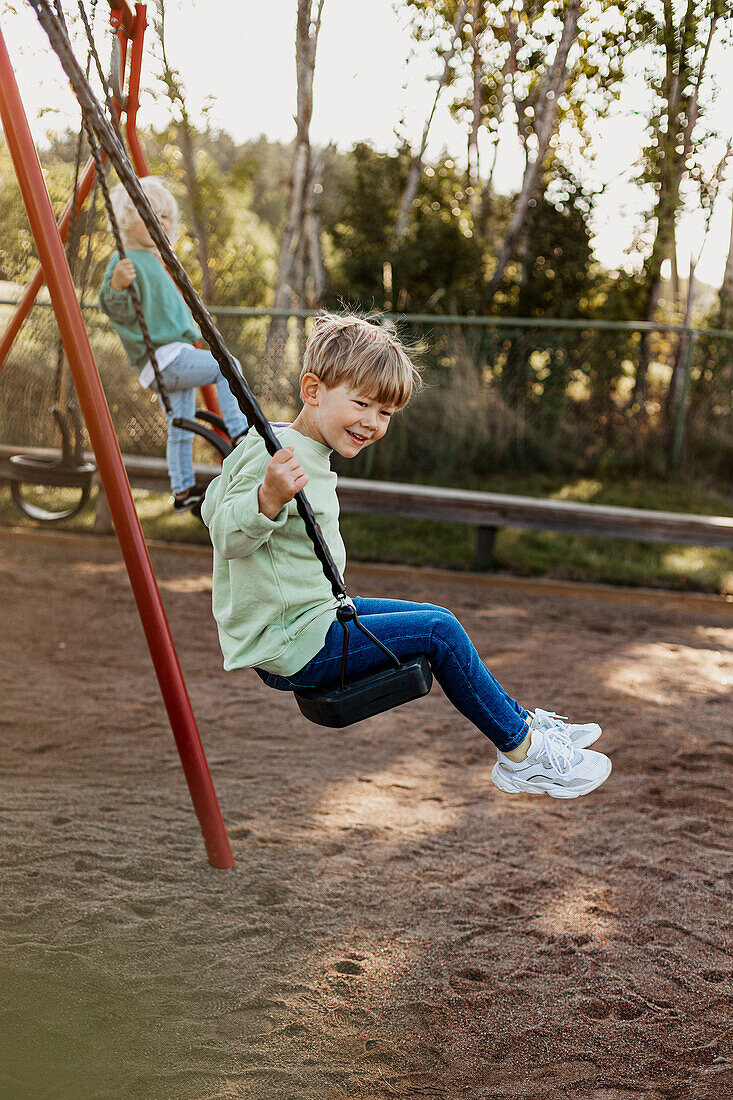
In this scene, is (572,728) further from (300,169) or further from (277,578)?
(300,169)

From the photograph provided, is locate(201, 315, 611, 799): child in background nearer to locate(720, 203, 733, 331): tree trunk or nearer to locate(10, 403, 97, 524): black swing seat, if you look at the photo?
locate(10, 403, 97, 524): black swing seat

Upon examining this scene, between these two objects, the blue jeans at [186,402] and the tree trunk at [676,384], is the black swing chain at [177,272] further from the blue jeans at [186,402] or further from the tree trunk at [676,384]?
the tree trunk at [676,384]

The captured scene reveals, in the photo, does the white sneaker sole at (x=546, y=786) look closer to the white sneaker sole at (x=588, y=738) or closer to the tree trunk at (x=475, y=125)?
the white sneaker sole at (x=588, y=738)

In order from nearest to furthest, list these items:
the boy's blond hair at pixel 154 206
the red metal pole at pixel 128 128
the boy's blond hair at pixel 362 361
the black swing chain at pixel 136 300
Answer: the boy's blond hair at pixel 362 361 → the black swing chain at pixel 136 300 → the boy's blond hair at pixel 154 206 → the red metal pole at pixel 128 128

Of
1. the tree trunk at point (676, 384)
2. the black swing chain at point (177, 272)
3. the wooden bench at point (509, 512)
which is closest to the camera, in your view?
the black swing chain at point (177, 272)

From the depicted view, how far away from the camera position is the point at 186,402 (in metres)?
3.81

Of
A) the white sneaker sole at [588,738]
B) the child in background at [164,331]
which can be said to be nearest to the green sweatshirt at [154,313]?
the child in background at [164,331]

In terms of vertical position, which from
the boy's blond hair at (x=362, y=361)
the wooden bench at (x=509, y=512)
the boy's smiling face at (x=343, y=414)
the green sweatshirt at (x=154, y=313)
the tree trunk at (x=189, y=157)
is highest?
the tree trunk at (x=189, y=157)

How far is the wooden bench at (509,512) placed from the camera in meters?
6.65

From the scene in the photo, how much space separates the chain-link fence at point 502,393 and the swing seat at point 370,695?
689 cm

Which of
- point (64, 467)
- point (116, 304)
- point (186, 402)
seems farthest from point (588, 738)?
point (64, 467)

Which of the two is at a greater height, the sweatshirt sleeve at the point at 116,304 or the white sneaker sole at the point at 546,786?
the sweatshirt sleeve at the point at 116,304

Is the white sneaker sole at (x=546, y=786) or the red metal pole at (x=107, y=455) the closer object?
the white sneaker sole at (x=546, y=786)

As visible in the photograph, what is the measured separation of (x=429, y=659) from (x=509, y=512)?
4784 mm
